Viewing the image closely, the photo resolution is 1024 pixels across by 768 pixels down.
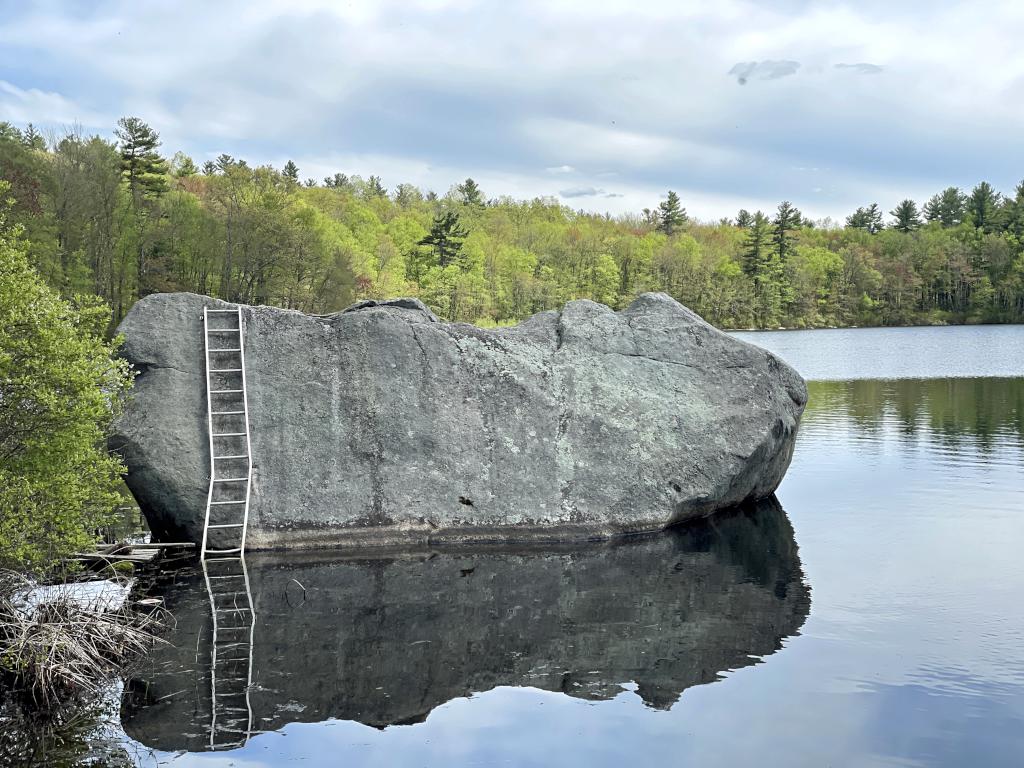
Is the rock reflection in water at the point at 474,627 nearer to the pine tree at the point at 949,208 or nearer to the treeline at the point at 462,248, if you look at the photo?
the treeline at the point at 462,248

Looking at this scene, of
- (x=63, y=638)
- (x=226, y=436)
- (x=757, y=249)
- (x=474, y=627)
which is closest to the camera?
(x=63, y=638)

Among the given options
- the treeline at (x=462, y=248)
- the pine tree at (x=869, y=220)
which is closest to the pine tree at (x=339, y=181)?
the treeline at (x=462, y=248)

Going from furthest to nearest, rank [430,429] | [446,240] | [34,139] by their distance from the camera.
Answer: [446,240] < [34,139] < [430,429]

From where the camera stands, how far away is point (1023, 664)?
11.2 m

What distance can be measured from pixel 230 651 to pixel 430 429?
6.64 m

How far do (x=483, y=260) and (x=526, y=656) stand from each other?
102m

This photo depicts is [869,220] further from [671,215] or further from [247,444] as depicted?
[247,444]

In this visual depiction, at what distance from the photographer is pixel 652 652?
11.8 metres

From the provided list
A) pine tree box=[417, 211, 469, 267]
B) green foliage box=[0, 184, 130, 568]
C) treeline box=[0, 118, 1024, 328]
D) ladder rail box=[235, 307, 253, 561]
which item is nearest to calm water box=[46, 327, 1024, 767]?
ladder rail box=[235, 307, 253, 561]

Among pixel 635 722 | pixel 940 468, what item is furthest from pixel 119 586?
pixel 940 468

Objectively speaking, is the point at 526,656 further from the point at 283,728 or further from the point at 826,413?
the point at 826,413

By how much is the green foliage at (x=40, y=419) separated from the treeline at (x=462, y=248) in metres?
34.4

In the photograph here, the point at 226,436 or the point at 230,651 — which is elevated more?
the point at 226,436

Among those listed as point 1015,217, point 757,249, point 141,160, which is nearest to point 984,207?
point 1015,217
